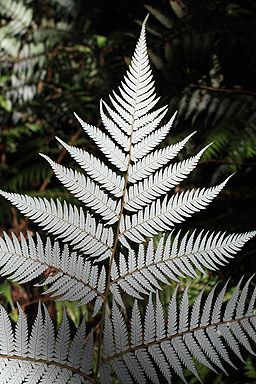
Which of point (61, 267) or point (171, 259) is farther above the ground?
point (171, 259)

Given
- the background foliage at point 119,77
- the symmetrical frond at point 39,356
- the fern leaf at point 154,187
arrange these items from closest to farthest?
the symmetrical frond at point 39,356, the fern leaf at point 154,187, the background foliage at point 119,77

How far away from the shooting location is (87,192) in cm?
90

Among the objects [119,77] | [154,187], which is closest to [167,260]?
[154,187]

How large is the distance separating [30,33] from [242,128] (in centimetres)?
169

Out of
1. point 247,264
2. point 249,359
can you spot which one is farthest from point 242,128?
point 249,359

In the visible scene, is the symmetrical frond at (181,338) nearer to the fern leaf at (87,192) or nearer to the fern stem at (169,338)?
the fern stem at (169,338)

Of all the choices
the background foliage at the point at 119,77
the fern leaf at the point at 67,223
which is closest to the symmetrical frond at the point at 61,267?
the fern leaf at the point at 67,223

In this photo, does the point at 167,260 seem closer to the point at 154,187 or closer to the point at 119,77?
the point at 154,187

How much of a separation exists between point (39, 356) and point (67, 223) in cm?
22

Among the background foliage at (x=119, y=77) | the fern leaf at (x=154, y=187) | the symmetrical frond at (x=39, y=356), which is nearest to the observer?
the symmetrical frond at (x=39, y=356)

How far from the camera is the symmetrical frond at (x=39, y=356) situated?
0.79 metres

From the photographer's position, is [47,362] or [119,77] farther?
[119,77]

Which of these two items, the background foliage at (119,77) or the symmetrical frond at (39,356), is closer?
the symmetrical frond at (39,356)

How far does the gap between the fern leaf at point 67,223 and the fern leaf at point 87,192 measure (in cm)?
2
